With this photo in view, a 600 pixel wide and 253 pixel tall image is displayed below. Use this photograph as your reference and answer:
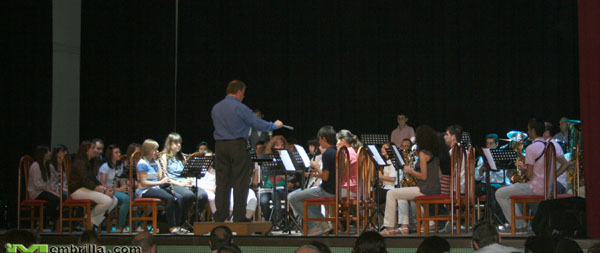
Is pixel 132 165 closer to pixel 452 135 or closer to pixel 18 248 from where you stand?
pixel 18 248

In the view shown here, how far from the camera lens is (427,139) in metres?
7.79

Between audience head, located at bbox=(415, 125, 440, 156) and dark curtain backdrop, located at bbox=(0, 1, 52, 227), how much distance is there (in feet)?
17.6

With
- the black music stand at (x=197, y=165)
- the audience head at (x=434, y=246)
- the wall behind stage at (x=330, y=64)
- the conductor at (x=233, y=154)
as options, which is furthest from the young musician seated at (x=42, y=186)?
the audience head at (x=434, y=246)

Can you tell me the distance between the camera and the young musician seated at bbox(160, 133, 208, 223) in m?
9.09

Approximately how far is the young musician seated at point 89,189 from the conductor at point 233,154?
150 cm

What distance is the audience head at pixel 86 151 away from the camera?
864 centimetres

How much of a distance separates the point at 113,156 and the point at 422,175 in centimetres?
365

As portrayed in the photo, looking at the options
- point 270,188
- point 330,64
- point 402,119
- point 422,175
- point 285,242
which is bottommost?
point 285,242

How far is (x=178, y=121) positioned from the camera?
14.6 metres

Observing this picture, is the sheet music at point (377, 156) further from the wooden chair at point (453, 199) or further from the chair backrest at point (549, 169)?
the chair backrest at point (549, 169)

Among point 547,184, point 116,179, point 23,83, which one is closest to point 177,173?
point 116,179

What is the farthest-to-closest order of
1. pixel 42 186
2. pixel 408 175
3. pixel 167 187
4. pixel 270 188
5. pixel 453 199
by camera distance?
pixel 270 188
pixel 408 175
pixel 167 187
pixel 42 186
pixel 453 199

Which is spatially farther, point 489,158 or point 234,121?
point 489,158

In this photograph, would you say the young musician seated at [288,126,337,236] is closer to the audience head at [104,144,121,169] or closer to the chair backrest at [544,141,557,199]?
the chair backrest at [544,141,557,199]
